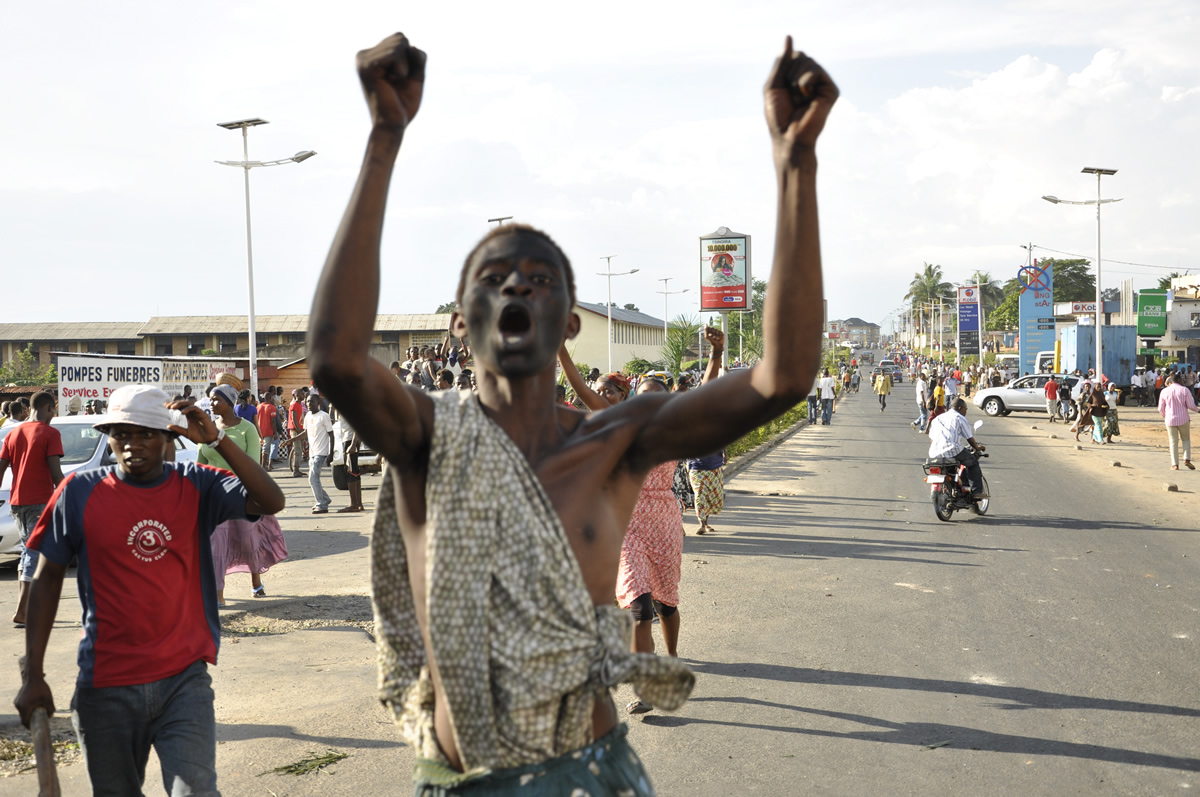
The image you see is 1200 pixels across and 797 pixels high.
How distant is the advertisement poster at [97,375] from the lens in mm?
20922

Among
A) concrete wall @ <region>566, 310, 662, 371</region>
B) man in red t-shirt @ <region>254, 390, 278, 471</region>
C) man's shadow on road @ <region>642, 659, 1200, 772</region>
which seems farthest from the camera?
concrete wall @ <region>566, 310, 662, 371</region>

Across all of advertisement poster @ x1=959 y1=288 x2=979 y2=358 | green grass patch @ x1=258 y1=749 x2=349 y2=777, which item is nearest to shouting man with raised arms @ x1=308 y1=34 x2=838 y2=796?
green grass patch @ x1=258 y1=749 x2=349 y2=777

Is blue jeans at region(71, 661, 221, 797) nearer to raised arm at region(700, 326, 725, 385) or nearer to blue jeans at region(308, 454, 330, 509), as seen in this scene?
raised arm at region(700, 326, 725, 385)

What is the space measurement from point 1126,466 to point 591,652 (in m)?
21.6

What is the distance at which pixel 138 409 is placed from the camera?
3748 mm

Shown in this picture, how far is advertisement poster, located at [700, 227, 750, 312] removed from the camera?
34.1 m

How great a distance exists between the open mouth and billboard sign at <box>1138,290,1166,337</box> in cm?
5013

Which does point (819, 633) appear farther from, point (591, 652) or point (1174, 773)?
point (591, 652)

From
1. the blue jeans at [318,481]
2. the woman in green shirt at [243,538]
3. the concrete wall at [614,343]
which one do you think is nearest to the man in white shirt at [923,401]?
the blue jeans at [318,481]

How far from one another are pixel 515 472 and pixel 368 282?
430mm

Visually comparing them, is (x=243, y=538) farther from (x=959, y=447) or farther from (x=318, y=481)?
(x=959, y=447)

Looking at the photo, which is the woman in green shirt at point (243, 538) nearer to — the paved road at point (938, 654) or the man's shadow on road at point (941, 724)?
the paved road at point (938, 654)

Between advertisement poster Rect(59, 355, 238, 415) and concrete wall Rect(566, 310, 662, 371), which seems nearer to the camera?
advertisement poster Rect(59, 355, 238, 415)

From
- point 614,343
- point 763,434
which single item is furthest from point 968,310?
point 763,434
